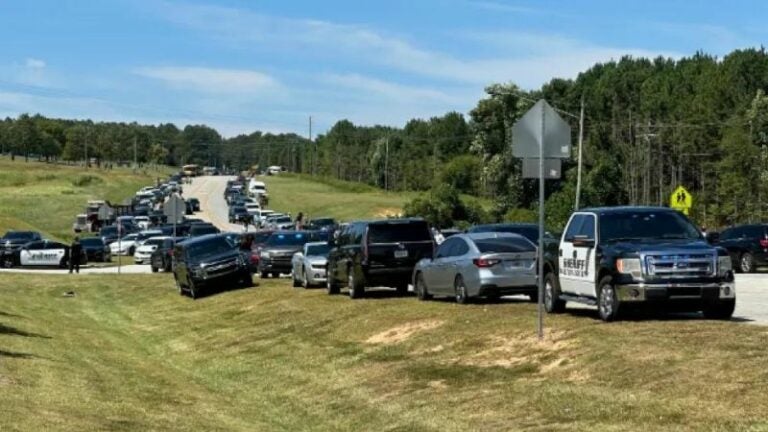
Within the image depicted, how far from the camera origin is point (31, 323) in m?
29.5

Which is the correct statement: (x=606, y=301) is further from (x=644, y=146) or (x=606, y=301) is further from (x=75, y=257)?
(x=644, y=146)

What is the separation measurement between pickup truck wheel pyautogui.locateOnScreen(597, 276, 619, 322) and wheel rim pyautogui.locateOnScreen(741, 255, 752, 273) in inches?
907

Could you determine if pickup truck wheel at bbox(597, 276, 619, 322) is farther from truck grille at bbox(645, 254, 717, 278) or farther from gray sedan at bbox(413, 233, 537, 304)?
gray sedan at bbox(413, 233, 537, 304)

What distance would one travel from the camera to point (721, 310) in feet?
62.2

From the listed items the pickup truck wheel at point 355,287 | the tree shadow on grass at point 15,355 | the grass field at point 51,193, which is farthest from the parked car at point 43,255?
the tree shadow on grass at point 15,355

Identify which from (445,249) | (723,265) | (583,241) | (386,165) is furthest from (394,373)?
(386,165)

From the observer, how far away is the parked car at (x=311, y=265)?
35.6 m

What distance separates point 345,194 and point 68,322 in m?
116

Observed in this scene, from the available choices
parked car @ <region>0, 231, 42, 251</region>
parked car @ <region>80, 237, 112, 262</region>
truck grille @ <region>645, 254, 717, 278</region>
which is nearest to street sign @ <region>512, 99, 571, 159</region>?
truck grille @ <region>645, 254, 717, 278</region>

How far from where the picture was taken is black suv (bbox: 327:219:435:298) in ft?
97.8

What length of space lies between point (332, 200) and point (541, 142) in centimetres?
11698

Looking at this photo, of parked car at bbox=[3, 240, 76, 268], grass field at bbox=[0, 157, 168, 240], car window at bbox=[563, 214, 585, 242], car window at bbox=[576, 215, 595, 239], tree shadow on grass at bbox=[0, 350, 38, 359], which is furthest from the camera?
grass field at bbox=[0, 157, 168, 240]

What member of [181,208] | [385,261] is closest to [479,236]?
[385,261]

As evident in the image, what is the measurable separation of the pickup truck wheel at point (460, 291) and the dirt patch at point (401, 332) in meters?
2.14
